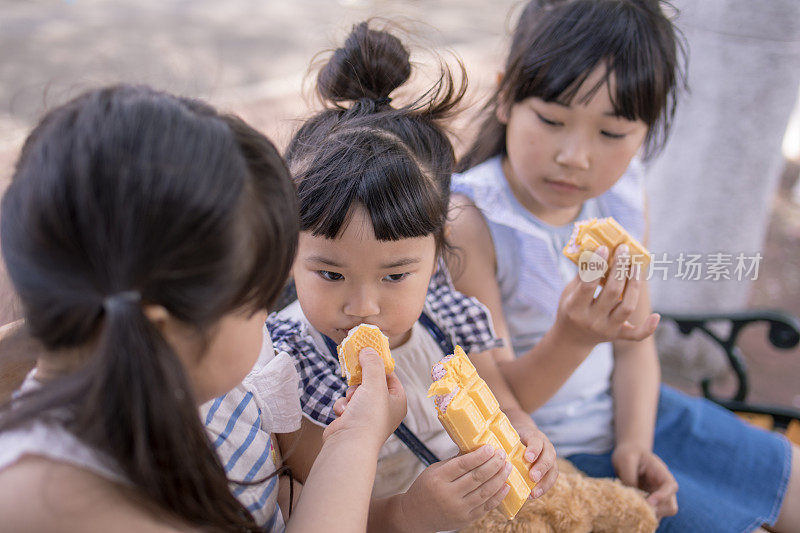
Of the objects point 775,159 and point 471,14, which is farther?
point 471,14

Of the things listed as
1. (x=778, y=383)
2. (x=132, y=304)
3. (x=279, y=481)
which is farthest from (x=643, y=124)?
(x=778, y=383)

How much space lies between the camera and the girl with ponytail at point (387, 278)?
1.35m

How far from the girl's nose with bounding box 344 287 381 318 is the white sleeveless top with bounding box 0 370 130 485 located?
0.57 metres

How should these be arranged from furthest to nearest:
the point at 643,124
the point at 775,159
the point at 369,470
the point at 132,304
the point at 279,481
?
the point at 775,159 → the point at 643,124 → the point at 279,481 → the point at 369,470 → the point at 132,304

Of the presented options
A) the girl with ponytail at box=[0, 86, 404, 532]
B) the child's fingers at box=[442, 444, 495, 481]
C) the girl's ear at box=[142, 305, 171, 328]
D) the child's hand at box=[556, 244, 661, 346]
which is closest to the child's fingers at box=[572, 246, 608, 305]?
the child's hand at box=[556, 244, 661, 346]

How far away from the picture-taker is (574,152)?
177cm

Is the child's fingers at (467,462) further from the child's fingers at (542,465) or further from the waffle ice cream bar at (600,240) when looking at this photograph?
the waffle ice cream bar at (600,240)

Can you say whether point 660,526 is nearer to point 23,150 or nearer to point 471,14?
point 23,150

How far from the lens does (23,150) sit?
1005mm

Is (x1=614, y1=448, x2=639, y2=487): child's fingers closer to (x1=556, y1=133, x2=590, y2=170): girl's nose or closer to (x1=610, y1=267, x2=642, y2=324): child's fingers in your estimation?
(x1=610, y1=267, x2=642, y2=324): child's fingers

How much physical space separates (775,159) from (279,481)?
2958 mm

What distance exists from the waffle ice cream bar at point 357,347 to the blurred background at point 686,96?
0.52 m
